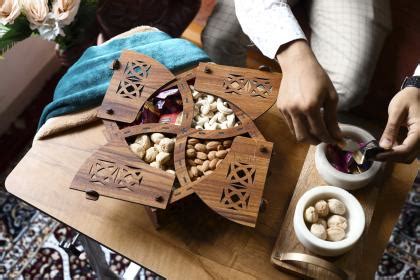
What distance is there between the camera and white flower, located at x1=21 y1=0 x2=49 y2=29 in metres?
0.82

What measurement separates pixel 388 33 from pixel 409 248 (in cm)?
55

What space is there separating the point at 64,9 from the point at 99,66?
157 mm

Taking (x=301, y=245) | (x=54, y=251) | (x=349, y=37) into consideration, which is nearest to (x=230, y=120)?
(x=301, y=245)

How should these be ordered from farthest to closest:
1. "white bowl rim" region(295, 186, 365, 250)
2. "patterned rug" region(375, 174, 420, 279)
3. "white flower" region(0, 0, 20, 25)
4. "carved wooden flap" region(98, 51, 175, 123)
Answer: "patterned rug" region(375, 174, 420, 279)
"white flower" region(0, 0, 20, 25)
"carved wooden flap" region(98, 51, 175, 123)
"white bowl rim" region(295, 186, 365, 250)

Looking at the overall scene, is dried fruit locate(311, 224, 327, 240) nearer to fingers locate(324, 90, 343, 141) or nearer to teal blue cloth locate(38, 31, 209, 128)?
fingers locate(324, 90, 343, 141)

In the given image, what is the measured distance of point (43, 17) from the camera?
0.83 meters

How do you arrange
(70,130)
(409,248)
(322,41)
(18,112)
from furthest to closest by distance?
1. (18,112)
2. (409,248)
3. (322,41)
4. (70,130)

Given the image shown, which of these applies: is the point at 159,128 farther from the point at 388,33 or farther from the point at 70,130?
the point at 388,33

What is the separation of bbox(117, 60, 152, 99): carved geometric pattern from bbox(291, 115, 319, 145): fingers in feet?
0.85

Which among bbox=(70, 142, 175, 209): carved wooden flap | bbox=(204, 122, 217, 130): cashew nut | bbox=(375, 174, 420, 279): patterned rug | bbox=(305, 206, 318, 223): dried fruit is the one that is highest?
bbox=(204, 122, 217, 130): cashew nut

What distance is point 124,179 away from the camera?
0.60m

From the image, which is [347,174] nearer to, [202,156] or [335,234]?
[335,234]

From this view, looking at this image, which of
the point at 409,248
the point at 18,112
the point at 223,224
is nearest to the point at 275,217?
the point at 223,224

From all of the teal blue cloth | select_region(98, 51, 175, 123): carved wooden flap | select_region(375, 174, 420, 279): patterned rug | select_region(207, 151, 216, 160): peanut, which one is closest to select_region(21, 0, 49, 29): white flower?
the teal blue cloth
